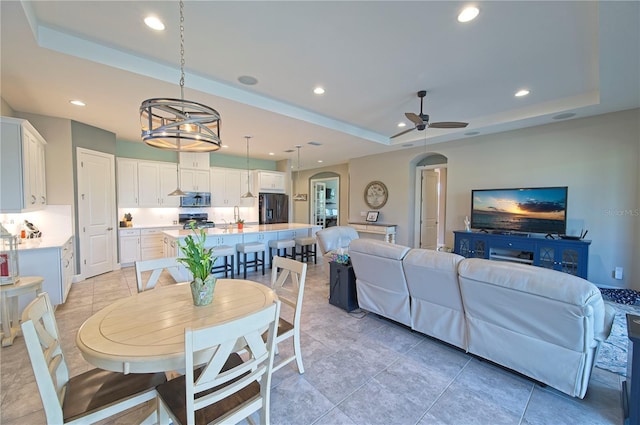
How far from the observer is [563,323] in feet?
5.82

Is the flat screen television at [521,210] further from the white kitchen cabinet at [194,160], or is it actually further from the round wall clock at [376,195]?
the white kitchen cabinet at [194,160]

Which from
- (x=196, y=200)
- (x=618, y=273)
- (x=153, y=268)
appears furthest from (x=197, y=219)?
(x=618, y=273)

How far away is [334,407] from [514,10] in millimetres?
3369

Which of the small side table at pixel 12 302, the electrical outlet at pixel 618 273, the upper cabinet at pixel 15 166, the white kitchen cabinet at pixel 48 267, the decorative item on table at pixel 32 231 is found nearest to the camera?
the small side table at pixel 12 302

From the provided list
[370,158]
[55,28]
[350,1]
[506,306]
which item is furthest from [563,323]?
[370,158]

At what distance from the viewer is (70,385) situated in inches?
56.2

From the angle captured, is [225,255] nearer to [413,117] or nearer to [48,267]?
[48,267]

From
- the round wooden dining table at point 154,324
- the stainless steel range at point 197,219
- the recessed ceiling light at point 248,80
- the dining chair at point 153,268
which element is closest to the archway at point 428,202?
the recessed ceiling light at point 248,80

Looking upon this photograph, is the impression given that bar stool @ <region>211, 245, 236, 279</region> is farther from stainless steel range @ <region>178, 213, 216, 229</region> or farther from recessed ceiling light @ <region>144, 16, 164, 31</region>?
recessed ceiling light @ <region>144, 16, 164, 31</region>

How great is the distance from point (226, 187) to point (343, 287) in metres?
5.28

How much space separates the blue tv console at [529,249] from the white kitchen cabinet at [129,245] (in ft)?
22.7

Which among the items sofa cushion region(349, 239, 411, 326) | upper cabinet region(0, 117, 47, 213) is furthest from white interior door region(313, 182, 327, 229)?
upper cabinet region(0, 117, 47, 213)

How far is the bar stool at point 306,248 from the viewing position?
564 cm

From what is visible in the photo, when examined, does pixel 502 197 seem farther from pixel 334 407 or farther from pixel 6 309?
pixel 6 309
